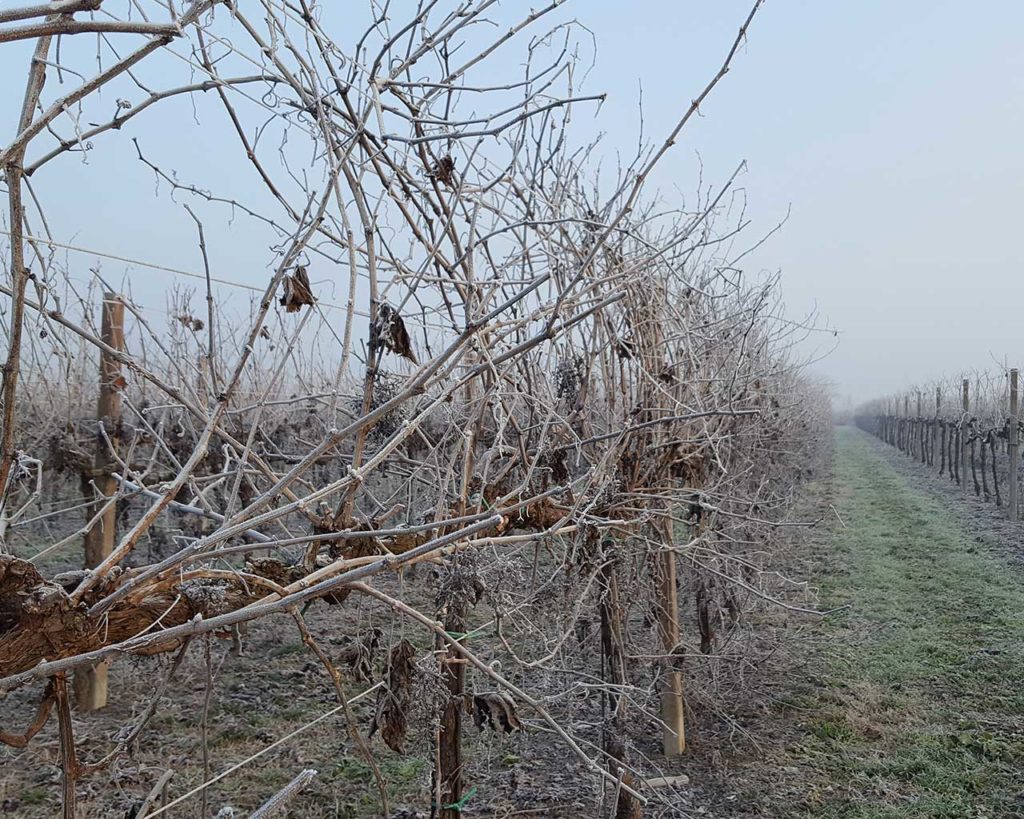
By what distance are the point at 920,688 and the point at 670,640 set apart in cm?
270

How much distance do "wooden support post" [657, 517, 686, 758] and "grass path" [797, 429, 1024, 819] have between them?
0.75 m

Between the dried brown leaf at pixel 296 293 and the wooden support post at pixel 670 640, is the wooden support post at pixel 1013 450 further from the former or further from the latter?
the dried brown leaf at pixel 296 293

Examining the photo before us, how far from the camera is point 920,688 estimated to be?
18.5 ft

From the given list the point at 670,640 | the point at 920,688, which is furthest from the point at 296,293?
the point at 920,688

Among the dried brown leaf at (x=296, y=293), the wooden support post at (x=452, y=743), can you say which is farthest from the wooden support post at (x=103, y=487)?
the dried brown leaf at (x=296, y=293)

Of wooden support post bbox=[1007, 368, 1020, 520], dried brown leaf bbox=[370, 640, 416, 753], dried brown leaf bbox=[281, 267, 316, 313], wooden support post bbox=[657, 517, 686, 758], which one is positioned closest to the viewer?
dried brown leaf bbox=[281, 267, 316, 313]

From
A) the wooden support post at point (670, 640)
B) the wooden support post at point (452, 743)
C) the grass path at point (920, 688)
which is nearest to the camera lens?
the wooden support post at point (452, 743)

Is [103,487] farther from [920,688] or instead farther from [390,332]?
[920,688]

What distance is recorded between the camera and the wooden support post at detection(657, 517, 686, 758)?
3933 mm

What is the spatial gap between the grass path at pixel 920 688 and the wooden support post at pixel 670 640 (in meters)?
0.75

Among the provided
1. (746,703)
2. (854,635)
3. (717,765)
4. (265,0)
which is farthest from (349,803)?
(854,635)

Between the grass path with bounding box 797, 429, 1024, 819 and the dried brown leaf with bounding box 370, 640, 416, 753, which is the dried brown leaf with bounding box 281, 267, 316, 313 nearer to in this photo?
the dried brown leaf with bounding box 370, 640, 416, 753

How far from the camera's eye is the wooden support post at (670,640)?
3933 mm

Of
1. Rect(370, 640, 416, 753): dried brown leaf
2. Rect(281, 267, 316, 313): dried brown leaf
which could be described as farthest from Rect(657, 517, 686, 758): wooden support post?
Rect(281, 267, 316, 313): dried brown leaf
